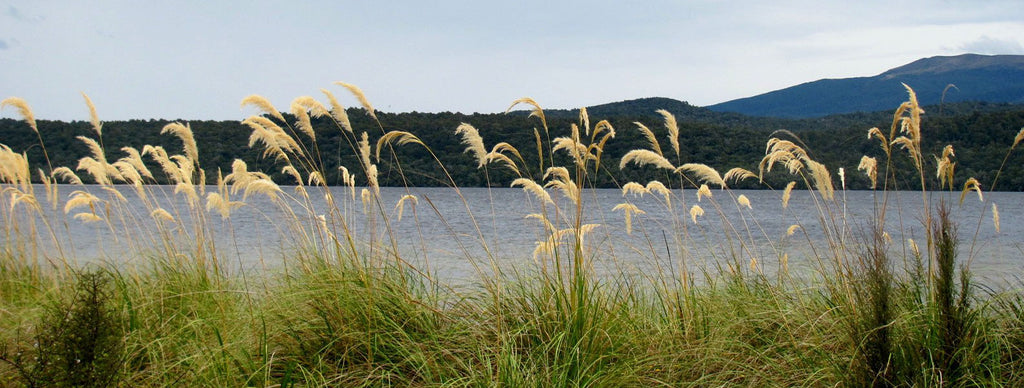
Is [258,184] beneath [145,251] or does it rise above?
above

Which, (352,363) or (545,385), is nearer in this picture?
(545,385)

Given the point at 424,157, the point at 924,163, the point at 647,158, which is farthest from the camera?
the point at 424,157

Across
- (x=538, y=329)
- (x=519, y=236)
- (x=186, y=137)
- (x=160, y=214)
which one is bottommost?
(x=519, y=236)

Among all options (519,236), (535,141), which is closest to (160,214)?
(519,236)

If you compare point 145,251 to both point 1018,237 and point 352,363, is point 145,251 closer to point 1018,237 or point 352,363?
point 352,363

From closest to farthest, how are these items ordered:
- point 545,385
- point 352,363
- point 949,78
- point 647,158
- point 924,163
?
1. point 545,385
2. point 352,363
3. point 647,158
4. point 924,163
5. point 949,78

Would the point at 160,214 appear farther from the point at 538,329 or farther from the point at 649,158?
the point at 649,158

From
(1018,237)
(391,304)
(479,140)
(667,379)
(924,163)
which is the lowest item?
(1018,237)

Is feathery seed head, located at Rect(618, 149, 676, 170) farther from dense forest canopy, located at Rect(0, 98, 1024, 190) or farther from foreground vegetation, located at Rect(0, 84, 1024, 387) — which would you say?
dense forest canopy, located at Rect(0, 98, 1024, 190)

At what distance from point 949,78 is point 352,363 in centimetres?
15611

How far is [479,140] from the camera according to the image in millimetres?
4305

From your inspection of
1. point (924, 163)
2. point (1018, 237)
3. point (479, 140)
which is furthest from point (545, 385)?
point (1018, 237)

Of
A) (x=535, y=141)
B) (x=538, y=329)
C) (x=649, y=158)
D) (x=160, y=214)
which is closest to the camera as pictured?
(x=538, y=329)

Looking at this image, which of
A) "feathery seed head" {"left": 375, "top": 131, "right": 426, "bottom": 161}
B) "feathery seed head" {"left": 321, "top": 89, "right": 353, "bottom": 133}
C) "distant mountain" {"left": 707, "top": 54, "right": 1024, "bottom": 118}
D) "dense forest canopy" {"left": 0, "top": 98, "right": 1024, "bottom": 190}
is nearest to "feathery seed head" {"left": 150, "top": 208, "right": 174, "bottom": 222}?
"feathery seed head" {"left": 321, "top": 89, "right": 353, "bottom": 133}
